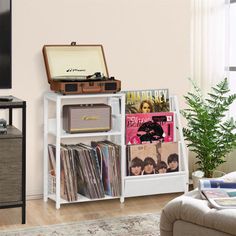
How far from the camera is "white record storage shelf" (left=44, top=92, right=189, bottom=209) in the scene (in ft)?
14.3

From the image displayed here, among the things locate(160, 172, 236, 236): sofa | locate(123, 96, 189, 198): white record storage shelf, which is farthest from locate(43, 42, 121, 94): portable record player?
locate(160, 172, 236, 236): sofa

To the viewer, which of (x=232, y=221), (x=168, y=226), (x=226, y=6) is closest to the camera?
(x=232, y=221)

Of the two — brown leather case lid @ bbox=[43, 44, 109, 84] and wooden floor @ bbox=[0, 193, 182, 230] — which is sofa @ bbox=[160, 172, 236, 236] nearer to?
wooden floor @ bbox=[0, 193, 182, 230]

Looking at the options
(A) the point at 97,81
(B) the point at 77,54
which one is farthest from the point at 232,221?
(B) the point at 77,54

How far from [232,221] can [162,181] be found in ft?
6.75

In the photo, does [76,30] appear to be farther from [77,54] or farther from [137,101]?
[137,101]

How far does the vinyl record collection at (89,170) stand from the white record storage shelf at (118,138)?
1.8 inches

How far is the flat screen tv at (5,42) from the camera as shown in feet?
14.1

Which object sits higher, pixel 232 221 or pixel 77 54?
pixel 77 54

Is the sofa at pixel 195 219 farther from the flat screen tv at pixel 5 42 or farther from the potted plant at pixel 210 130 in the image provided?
the flat screen tv at pixel 5 42

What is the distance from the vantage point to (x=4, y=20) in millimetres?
4316

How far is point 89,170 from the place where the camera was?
4391 millimetres

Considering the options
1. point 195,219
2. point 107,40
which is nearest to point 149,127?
point 107,40

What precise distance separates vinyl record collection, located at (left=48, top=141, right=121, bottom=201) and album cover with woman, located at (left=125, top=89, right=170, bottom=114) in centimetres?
34
